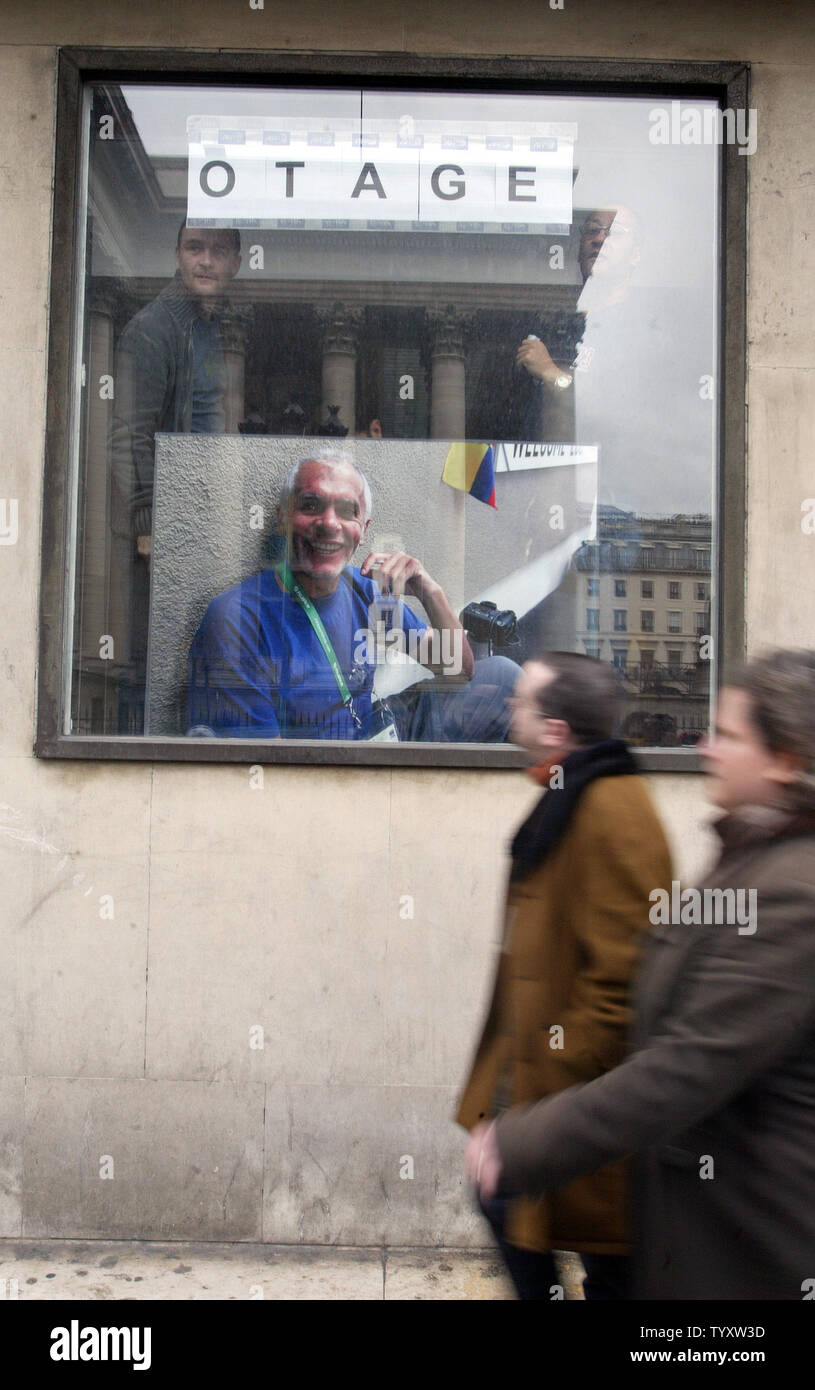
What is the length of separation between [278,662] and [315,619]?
0.79 ft

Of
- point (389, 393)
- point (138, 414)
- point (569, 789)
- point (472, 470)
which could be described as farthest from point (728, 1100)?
point (138, 414)

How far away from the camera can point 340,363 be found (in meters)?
4.80

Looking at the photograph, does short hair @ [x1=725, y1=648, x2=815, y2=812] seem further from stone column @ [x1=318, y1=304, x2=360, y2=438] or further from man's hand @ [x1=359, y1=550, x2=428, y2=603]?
stone column @ [x1=318, y1=304, x2=360, y2=438]

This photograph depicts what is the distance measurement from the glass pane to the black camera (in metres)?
0.01

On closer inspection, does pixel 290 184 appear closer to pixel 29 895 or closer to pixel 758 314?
pixel 758 314

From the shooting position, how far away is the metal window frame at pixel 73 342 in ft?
14.8

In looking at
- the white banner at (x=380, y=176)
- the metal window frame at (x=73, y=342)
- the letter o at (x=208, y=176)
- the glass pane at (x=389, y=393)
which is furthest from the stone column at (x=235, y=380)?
the metal window frame at (x=73, y=342)

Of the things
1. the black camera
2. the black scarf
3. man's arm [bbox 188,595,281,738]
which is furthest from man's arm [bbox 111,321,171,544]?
the black scarf

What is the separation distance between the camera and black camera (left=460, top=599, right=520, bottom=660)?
4750 millimetres

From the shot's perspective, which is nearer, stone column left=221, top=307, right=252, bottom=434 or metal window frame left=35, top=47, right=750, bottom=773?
metal window frame left=35, top=47, right=750, bottom=773

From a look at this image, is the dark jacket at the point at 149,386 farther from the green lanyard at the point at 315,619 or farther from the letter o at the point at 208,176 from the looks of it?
the green lanyard at the point at 315,619

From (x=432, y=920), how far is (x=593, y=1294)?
6.57 ft

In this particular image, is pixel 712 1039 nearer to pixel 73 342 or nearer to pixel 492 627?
pixel 492 627

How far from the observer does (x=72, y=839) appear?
4.48m
